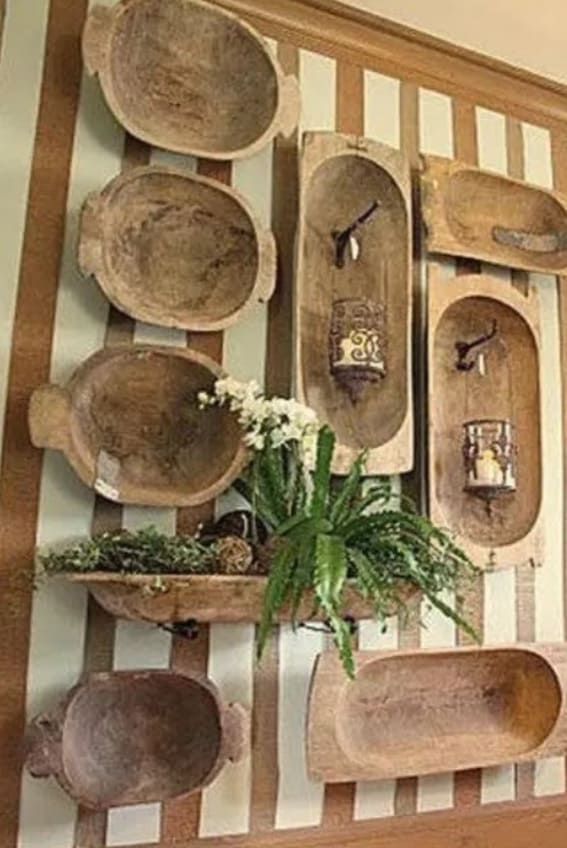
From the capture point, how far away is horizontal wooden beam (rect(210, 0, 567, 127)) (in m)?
2.12

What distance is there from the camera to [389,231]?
2.10m

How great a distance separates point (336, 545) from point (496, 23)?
1419 millimetres

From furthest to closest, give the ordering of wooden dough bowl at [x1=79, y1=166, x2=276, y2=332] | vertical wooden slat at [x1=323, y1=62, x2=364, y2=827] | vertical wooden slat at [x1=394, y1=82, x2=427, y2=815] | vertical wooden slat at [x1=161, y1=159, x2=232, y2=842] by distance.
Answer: vertical wooden slat at [x1=323, y1=62, x2=364, y2=827] → vertical wooden slat at [x1=394, y1=82, x2=427, y2=815] → wooden dough bowl at [x1=79, y1=166, x2=276, y2=332] → vertical wooden slat at [x1=161, y1=159, x2=232, y2=842]

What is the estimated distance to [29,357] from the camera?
1.75m

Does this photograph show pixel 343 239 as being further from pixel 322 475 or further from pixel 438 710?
pixel 438 710

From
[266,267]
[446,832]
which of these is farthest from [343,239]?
[446,832]

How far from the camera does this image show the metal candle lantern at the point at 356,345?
1916 millimetres

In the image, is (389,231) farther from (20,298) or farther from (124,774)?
(124,774)

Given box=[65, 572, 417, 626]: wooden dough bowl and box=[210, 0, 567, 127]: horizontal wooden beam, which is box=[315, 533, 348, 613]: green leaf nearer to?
box=[65, 572, 417, 626]: wooden dough bowl

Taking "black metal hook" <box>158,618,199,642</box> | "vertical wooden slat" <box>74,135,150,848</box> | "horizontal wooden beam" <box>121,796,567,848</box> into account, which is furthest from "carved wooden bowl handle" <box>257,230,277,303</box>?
"horizontal wooden beam" <box>121,796,567,848</box>

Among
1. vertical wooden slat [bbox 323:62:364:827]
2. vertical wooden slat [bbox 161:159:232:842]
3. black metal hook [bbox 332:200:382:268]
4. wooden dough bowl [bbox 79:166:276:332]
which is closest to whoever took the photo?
vertical wooden slat [bbox 161:159:232:842]

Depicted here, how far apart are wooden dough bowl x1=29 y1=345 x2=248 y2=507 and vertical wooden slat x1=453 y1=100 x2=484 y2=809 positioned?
0.69m

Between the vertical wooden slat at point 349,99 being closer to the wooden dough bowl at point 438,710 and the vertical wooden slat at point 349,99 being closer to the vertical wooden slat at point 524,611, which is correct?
the vertical wooden slat at point 524,611

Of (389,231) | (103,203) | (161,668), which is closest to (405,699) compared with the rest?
(161,668)
